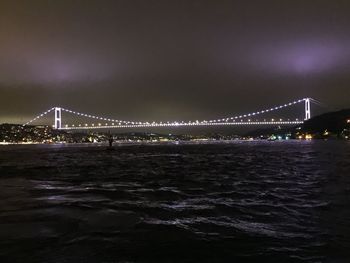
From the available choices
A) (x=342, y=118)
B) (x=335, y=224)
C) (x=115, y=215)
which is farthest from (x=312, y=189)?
(x=342, y=118)

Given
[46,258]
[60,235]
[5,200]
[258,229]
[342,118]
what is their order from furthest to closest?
[342,118] → [5,200] → [258,229] → [60,235] → [46,258]

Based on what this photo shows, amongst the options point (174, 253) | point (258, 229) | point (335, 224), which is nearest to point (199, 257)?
point (174, 253)

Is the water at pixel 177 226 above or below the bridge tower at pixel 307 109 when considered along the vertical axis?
below

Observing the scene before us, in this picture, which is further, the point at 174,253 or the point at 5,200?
the point at 5,200

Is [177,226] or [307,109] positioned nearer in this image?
[177,226]

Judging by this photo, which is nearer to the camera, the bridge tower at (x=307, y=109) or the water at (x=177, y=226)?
the water at (x=177, y=226)

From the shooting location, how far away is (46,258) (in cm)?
717

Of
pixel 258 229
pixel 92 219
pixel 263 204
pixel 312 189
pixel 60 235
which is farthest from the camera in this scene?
pixel 312 189

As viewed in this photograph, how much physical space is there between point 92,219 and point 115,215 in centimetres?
75

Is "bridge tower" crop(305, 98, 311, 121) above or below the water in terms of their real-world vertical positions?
above

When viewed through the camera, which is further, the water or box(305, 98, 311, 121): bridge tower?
box(305, 98, 311, 121): bridge tower

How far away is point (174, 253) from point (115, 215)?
3943 millimetres

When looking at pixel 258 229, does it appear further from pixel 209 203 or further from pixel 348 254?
pixel 209 203

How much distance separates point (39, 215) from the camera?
36.4 feet
